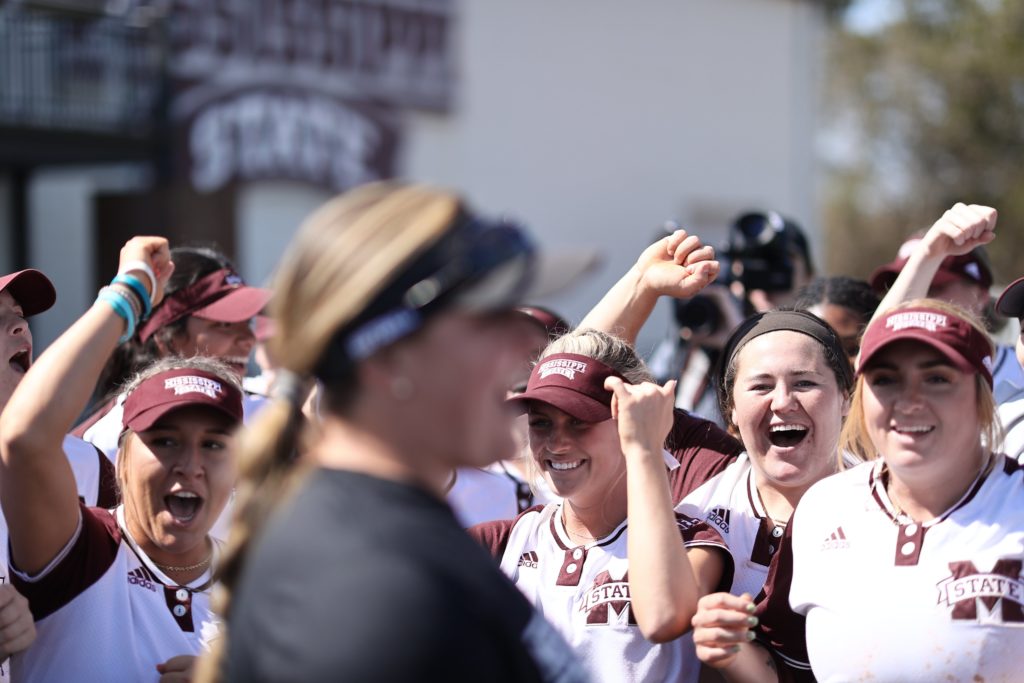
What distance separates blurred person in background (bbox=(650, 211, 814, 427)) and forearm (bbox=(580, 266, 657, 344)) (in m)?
1.46

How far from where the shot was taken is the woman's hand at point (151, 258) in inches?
111

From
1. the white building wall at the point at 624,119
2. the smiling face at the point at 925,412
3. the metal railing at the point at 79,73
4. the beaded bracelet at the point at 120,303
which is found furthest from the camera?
the white building wall at the point at 624,119

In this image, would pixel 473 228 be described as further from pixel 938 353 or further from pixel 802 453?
pixel 802 453

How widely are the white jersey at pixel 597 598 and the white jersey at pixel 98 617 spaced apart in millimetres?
800

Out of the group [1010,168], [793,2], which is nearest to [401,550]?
[793,2]

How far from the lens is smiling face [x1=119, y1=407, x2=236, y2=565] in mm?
3180

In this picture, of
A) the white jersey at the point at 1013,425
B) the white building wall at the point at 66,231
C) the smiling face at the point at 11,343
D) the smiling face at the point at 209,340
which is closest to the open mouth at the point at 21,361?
the smiling face at the point at 11,343

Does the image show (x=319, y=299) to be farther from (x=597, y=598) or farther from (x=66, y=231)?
(x=66, y=231)

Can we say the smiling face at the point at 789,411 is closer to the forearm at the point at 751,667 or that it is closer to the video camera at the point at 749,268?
the forearm at the point at 751,667

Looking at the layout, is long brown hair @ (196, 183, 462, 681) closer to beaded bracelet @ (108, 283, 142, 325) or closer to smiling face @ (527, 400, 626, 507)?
beaded bracelet @ (108, 283, 142, 325)

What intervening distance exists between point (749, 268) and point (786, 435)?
2.13m

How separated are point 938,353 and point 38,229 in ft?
42.8

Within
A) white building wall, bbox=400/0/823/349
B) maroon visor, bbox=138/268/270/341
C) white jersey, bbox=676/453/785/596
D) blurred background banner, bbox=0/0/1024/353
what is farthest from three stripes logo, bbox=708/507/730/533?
white building wall, bbox=400/0/823/349

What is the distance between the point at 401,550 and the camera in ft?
5.21
